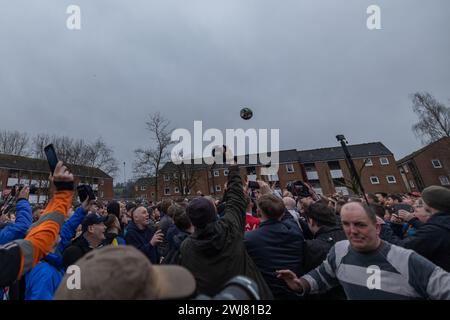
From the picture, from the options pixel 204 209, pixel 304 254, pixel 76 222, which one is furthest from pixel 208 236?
pixel 76 222

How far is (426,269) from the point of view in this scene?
1.88 metres

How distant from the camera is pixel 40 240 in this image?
1.88m

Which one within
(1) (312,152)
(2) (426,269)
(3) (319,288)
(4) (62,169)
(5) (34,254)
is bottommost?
(3) (319,288)

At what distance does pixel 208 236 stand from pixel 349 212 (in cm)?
148

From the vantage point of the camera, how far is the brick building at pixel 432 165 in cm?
3897

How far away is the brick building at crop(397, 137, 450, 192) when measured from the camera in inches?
1534

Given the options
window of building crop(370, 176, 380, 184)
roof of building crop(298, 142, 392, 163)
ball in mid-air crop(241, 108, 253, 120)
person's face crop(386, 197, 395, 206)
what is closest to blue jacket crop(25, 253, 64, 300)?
ball in mid-air crop(241, 108, 253, 120)

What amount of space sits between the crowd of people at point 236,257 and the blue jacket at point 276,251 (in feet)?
0.04

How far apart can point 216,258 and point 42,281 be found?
1.88 metres

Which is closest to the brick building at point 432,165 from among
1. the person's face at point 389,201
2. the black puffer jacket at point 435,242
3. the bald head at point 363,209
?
the person's face at point 389,201

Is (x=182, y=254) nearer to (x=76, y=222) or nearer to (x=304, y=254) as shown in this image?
(x=304, y=254)

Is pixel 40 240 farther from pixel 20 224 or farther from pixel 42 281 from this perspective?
pixel 20 224

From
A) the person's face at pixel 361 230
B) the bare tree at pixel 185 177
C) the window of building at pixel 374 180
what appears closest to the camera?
the person's face at pixel 361 230

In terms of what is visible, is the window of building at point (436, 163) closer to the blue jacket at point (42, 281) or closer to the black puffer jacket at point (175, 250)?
the black puffer jacket at point (175, 250)
